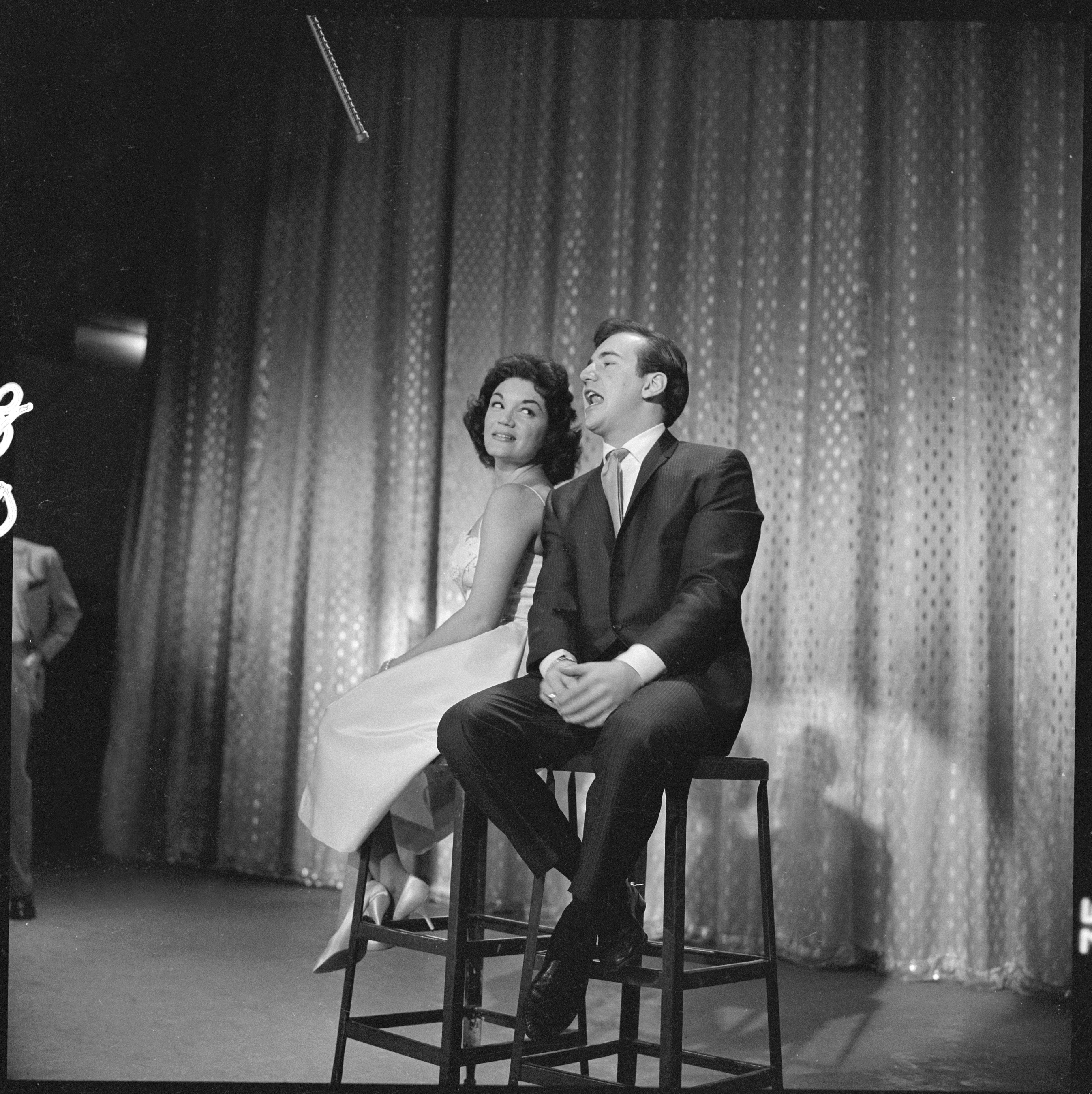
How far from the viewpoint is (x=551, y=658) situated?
2.61 m

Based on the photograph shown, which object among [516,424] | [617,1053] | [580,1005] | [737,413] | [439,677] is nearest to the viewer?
[580,1005]

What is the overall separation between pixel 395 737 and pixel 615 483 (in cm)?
72

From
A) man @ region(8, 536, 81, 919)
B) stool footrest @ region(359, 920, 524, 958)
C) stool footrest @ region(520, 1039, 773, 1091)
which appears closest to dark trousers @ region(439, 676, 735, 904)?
stool footrest @ region(359, 920, 524, 958)

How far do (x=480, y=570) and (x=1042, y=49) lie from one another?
98.0 inches

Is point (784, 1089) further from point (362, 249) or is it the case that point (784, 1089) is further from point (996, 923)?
point (362, 249)

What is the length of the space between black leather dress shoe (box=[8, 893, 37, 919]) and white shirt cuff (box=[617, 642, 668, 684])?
2404 millimetres

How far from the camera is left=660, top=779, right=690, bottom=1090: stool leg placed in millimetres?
2309

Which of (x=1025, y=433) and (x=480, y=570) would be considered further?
(x=1025, y=433)

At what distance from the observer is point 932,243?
4082 millimetres

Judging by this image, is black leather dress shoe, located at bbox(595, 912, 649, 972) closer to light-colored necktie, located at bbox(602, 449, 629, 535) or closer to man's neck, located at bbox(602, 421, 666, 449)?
light-colored necktie, located at bbox(602, 449, 629, 535)

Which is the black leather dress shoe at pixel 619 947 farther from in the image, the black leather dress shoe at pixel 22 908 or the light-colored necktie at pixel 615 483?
the black leather dress shoe at pixel 22 908

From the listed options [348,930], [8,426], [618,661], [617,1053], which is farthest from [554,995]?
[8,426]

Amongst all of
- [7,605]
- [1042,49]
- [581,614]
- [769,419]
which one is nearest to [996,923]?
[769,419]

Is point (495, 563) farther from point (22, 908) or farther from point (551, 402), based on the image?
point (22, 908)
